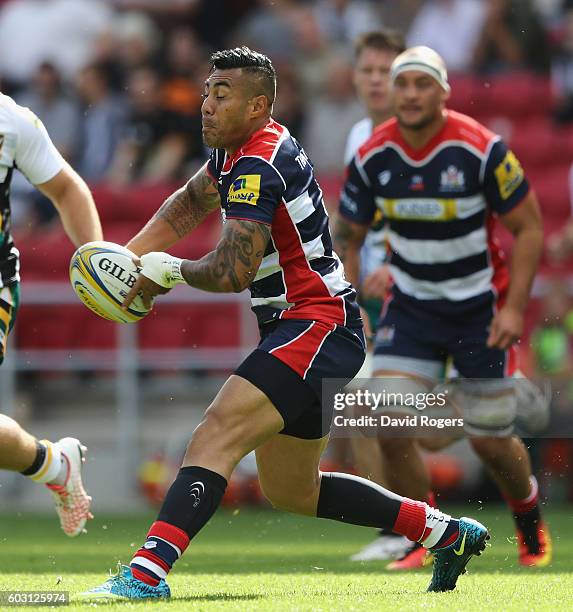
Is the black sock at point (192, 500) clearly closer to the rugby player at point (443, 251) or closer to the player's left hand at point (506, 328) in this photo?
the rugby player at point (443, 251)

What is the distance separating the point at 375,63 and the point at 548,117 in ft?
20.5

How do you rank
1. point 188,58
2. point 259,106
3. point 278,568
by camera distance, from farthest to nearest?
point 188,58 → point 278,568 → point 259,106

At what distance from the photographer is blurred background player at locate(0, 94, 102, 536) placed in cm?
642

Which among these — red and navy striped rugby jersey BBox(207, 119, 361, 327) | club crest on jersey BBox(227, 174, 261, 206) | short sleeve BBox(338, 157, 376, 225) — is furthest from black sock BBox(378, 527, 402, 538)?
club crest on jersey BBox(227, 174, 261, 206)

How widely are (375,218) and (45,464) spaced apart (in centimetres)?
254

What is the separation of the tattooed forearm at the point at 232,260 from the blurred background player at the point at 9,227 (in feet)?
4.44

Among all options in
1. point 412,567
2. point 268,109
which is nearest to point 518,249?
point 412,567

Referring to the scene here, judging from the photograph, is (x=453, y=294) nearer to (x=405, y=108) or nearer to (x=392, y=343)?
(x=392, y=343)

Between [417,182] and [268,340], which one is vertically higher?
[417,182]

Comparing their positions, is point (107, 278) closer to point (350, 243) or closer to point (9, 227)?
point (9, 227)

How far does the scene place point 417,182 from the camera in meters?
7.59

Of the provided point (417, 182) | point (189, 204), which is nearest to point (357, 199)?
point (417, 182)

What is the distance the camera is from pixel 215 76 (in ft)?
18.7

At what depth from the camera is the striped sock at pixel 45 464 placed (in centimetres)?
664
